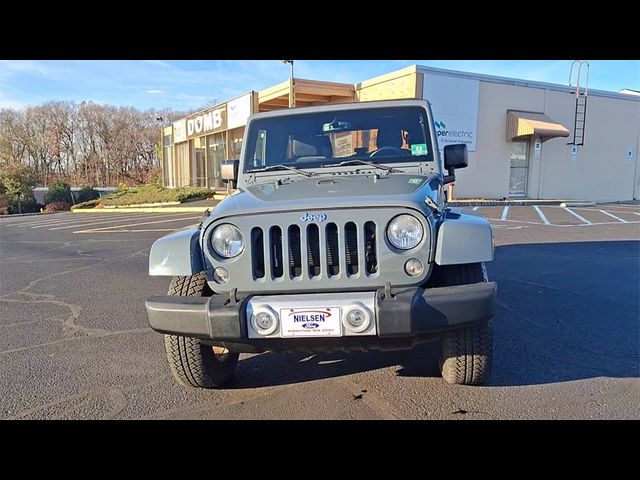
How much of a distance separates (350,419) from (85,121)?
55.0 m

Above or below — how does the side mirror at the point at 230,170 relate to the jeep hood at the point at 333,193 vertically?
above

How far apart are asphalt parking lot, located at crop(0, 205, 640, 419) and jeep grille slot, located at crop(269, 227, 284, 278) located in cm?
87

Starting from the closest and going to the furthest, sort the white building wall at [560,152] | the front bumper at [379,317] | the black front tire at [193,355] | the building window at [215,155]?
the front bumper at [379,317], the black front tire at [193,355], the white building wall at [560,152], the building window at [215,155]

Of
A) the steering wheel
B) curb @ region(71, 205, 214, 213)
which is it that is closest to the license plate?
the steering wheel

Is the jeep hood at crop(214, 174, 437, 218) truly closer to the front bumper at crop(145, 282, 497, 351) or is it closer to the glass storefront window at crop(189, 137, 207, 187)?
the front bumper at crop(145, 282, 497, 351)

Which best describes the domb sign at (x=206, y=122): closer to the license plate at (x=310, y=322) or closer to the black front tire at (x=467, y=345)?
the black front tire at (x=467, y=345)

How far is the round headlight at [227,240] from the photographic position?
2.72 metres

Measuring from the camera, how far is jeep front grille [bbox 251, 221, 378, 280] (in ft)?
8.52

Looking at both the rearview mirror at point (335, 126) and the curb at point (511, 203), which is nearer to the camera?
the rearview mirror at point (335, 126)

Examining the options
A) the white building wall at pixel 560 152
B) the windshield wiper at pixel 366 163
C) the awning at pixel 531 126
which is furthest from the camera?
the white building wall at pixel 560 152

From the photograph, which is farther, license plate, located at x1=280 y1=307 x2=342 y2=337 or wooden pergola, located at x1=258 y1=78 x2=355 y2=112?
wooden pergola, located at x1=258 y1=78 x2=355 y2=112

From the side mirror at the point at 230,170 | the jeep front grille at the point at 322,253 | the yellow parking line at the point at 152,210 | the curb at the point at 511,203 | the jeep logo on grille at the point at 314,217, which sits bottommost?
the yellow parking line at the point at 152,210

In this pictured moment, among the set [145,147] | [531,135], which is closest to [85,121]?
[145,147]

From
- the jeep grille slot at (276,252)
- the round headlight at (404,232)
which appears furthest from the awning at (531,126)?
the jeep grille slot at (276,252)
